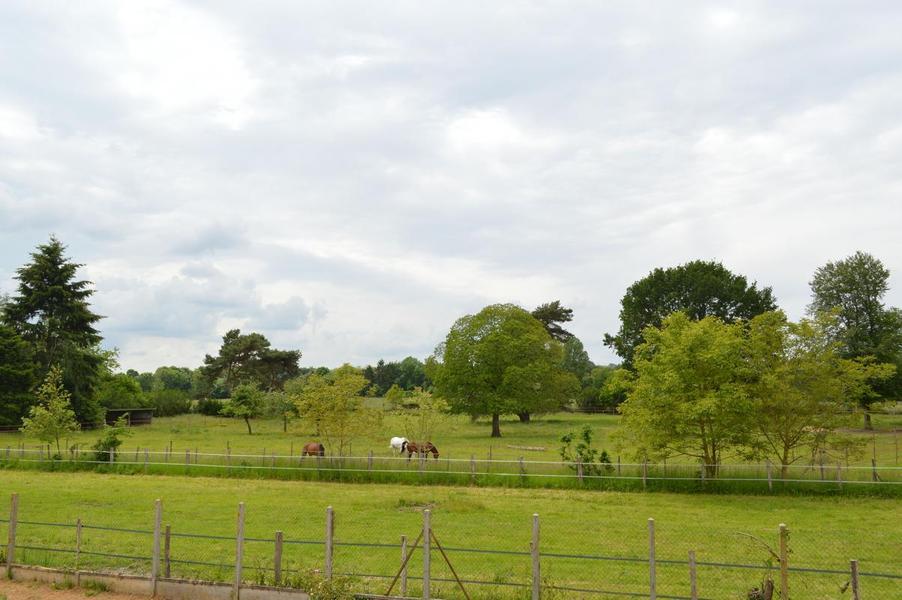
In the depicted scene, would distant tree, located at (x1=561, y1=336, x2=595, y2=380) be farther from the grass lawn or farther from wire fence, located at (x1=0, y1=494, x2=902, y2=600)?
wire fence, located at (x1=0, y1=494, x2=902, y2=600)

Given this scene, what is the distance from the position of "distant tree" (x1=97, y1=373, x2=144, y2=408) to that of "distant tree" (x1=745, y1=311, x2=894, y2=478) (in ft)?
213

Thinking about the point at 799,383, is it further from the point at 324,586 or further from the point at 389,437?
the point at 389,437

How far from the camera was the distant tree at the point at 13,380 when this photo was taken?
189 feet

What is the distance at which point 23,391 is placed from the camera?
194 feet

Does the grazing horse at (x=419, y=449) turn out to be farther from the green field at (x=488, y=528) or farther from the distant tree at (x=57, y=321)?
the distant tree at (x=57, y=321)

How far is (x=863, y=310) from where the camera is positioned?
2469 inches

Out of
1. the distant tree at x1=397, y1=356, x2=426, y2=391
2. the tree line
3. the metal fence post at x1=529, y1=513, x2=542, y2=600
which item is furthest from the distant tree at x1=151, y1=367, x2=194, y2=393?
the metal fence post at x1=529, y1=513, x2=542, y2=600

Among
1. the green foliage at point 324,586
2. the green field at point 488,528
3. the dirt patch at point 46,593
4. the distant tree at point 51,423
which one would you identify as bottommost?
the dirt patch at point 46,593

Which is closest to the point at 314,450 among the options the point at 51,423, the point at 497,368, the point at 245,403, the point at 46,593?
the point at 51,423

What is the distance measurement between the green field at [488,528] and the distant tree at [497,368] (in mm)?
24322

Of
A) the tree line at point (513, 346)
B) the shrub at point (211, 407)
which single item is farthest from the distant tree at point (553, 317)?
the shrub at point (211, 407)

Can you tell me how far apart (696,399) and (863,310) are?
142 ft

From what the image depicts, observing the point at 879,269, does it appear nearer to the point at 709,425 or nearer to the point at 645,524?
the point at 709,425

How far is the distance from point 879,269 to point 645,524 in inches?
2142
